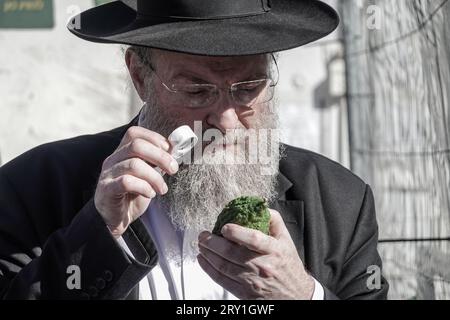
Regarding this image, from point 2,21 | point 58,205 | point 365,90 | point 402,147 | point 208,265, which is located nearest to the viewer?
point 208,265

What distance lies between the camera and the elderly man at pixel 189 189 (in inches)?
110

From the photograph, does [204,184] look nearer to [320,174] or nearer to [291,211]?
[291,211]

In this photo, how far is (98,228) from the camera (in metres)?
2.89

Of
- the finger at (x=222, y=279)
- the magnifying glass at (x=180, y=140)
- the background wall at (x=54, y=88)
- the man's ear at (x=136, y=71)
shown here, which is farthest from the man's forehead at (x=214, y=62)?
the background wall at (x=54, y=88)

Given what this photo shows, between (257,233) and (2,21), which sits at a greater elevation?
(2,21)

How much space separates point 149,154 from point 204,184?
622mm

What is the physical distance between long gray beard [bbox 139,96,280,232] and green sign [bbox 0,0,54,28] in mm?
4656

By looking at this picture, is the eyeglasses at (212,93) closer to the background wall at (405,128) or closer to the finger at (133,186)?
the finger at (133,186)

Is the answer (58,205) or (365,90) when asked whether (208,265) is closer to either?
(58,205)

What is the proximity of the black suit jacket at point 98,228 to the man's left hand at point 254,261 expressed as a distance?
0.79 feet

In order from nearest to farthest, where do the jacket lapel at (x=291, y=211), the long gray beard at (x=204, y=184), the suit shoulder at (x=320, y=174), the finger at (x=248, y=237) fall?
the finger at (x=248, y=237), the long gray beard at (x=204, y=184), the jacket lapel at (x=291, y=211), the suit shoulder at (x=320, y=174)

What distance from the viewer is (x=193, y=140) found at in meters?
2.93

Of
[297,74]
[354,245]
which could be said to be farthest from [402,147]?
[297,74]
